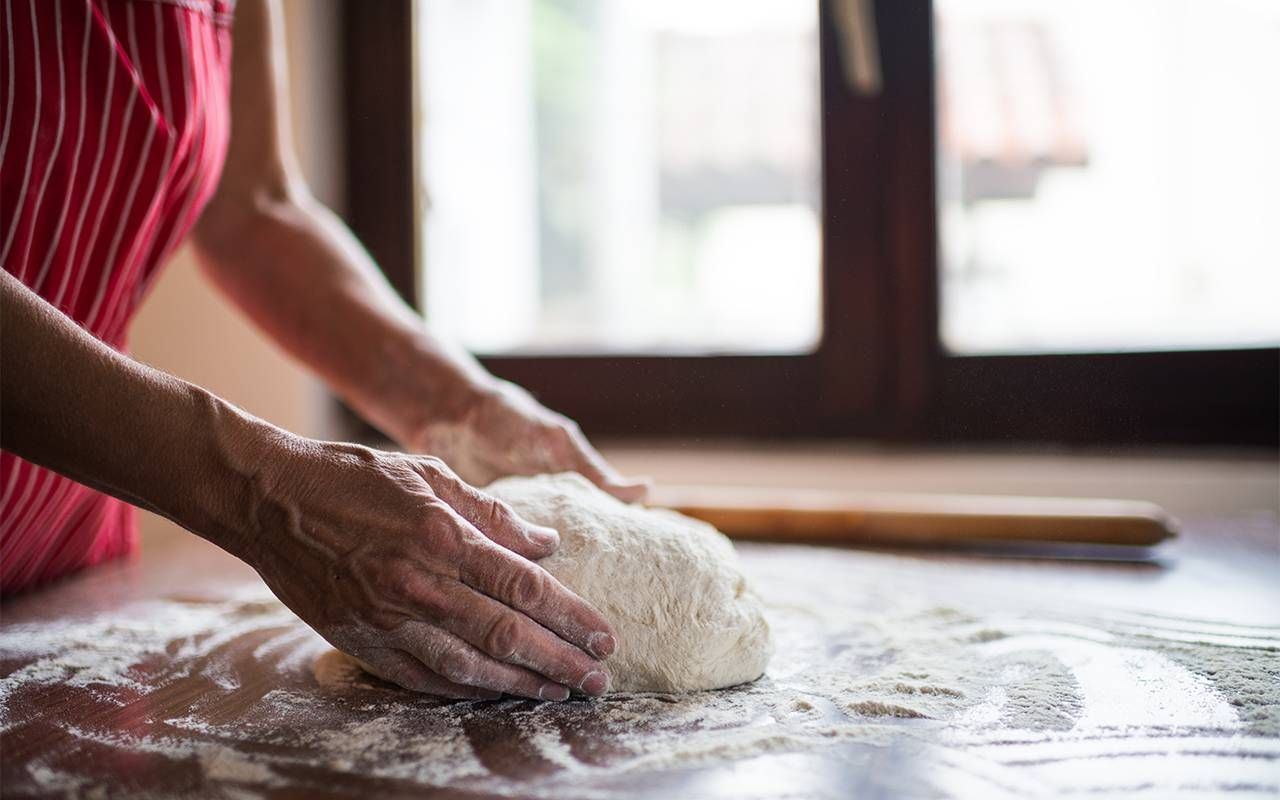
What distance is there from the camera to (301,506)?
0.78 metres

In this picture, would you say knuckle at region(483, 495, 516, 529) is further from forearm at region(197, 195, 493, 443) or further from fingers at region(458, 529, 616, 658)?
forearm at region(197, 195, 493, 443)

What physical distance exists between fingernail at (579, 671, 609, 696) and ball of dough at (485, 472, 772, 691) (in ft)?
0.11

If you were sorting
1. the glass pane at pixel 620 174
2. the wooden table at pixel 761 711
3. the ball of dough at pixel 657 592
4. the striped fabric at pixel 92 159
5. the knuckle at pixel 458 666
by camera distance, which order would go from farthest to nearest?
1. the glass pane at pixel 620 174
2. the striped fabric at pixel 92 159
3. the ball of dough at pixel 657 592
4. the knuckle at pixel 458 666
5. the wooden table at pixel 761 711

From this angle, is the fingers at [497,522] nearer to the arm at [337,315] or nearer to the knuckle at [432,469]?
the knuckle at [432,469]

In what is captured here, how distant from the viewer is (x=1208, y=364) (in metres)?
1.80

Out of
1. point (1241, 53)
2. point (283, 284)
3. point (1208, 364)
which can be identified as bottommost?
point (1208, 364)

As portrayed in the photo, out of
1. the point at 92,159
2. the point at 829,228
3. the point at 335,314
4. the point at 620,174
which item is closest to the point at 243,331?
the point at 620,174

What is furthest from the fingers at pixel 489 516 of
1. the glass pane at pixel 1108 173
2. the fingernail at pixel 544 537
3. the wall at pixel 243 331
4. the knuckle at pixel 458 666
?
the wall at pixel 243 331

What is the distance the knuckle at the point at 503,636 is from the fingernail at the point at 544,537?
10 cm

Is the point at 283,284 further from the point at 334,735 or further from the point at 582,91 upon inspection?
the point at 582,91

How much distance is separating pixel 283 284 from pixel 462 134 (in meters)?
1.13

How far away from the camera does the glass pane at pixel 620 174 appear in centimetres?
216

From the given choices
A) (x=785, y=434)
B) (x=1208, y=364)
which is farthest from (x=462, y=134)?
(x=1208, y=364)

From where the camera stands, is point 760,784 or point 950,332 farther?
point 950,332
